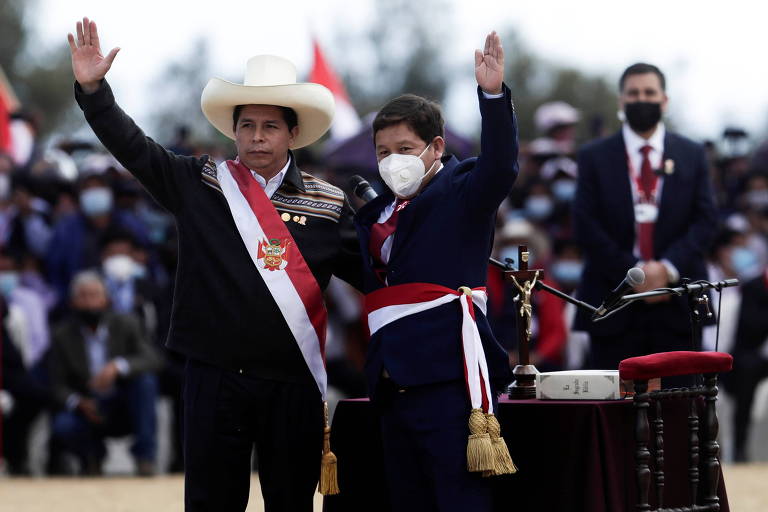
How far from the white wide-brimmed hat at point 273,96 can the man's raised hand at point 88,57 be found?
1.61 feet

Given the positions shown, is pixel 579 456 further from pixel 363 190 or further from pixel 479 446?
pixel 363 190

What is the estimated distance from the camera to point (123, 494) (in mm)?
9969

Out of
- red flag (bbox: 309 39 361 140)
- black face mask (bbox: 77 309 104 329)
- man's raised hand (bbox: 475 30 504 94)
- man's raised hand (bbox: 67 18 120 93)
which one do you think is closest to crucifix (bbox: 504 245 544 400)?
man's raised hand (bbox: 475 30 504 94)

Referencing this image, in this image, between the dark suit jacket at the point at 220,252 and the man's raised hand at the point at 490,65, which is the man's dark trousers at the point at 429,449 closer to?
the dark suit jacket at the point at 220,252

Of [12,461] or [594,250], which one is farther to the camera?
[12,461]

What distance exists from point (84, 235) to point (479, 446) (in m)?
8.44

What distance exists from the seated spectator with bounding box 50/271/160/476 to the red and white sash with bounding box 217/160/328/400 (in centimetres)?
627

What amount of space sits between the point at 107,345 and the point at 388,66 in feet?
138

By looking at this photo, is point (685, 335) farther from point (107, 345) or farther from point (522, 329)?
point (107, 345)

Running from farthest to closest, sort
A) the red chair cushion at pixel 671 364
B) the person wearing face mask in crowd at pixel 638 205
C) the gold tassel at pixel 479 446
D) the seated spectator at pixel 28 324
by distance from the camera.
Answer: the seated spectator at pixel 28 324
the person wearing face mask in crowd at pixel 638 205
the red chair cushion at pixel 671 364
the gold tassel at pixel 479 446

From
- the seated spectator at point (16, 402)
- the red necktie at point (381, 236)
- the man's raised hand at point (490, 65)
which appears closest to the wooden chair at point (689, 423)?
the red necktie at point (381, 236)

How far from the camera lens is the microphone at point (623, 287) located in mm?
5152

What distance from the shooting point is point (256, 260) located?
5.27 metres

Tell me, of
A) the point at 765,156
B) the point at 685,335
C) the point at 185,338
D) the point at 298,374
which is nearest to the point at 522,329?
the point at 298,374
